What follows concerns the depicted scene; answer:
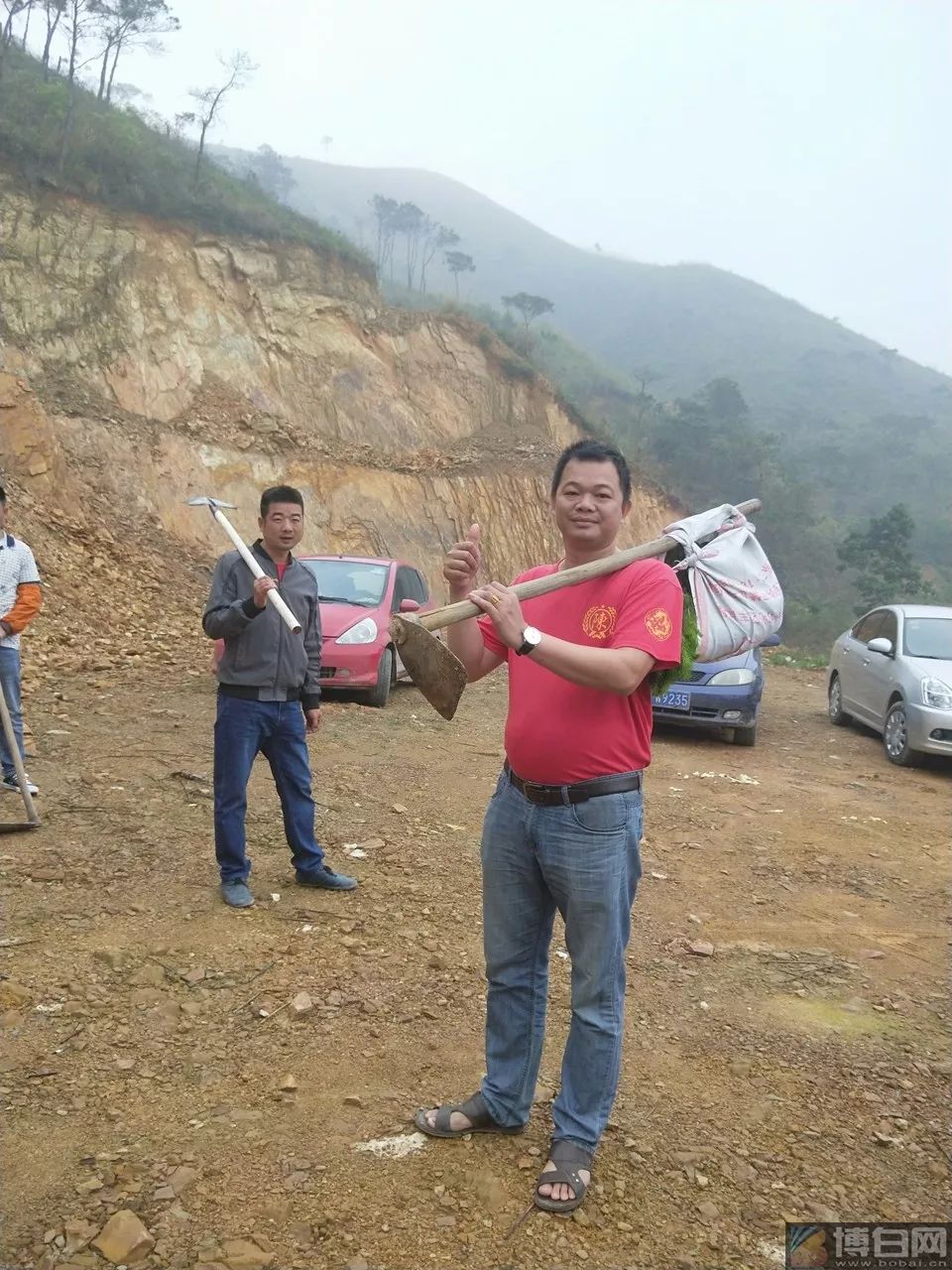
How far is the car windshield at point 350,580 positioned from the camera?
9602 mm

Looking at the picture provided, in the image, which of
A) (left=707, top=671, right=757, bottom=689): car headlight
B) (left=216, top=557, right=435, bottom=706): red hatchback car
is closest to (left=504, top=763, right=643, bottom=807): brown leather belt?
(left=216, top=557, right=435, bottom=706): red hatchback car

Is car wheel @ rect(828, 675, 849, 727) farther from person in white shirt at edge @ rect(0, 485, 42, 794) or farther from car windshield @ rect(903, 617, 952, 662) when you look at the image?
person in white shirt at edge @ rect(0, 485, 42, 794)

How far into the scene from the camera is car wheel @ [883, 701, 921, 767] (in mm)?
8586

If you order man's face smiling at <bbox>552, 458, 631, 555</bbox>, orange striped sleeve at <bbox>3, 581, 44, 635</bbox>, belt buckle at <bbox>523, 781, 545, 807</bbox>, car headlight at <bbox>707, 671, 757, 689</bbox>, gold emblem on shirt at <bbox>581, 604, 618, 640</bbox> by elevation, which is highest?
man's face smiling at <bbox>552, 458, 631, 555</bbox>

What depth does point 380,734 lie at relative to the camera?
26.3ft

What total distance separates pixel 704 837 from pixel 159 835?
3.35 metres

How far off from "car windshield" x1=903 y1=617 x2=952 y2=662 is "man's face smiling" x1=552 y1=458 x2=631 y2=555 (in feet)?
24.5

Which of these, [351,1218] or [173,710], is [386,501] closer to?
[173,710]

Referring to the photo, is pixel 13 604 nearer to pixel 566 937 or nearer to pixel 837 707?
pixel 566 937

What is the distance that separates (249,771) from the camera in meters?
4.23

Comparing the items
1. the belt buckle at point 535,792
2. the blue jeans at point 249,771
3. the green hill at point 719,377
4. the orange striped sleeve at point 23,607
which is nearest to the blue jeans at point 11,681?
the orange striped sleeve at point 23,607

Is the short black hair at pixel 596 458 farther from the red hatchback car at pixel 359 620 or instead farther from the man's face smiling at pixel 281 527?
the red hatchback car at pixel 359 620

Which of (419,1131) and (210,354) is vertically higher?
(210,354)

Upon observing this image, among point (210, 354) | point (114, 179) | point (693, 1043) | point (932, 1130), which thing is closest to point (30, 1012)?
point (693, 1043)
